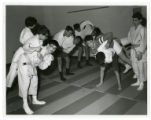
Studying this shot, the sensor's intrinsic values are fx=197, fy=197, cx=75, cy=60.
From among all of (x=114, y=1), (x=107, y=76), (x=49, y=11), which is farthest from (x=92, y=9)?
(x=114, y=1)

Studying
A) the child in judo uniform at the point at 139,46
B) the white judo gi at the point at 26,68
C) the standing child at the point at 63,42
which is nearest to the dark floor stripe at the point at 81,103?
the white judo gi at the point at 26,68

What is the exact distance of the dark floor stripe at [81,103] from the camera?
3.15 m

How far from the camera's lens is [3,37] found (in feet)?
8.79

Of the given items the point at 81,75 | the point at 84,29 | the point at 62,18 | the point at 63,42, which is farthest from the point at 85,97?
the point at 62,18

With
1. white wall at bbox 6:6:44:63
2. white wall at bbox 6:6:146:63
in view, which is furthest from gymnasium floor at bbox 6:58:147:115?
white wall at bbox 6:6:44:63

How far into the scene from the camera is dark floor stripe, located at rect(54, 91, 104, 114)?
3.15 m

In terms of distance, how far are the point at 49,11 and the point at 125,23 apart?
9.41 feet

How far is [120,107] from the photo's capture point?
10.6 ft

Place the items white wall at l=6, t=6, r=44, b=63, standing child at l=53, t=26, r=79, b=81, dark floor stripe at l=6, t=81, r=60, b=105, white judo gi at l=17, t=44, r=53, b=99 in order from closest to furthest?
white judo gi at l=17, t=44, r=53, b=99, dark floor stripe at l=6, t=81, r=60, b=105, standing child at l=53, t=26, r=79, b=81, white wall at l=6, t=6, r=44, b=63

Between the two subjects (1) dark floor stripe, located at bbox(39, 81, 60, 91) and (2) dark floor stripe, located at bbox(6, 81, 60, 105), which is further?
(1) dark floor stripe, located at bbox(39, 81, 60, 91)

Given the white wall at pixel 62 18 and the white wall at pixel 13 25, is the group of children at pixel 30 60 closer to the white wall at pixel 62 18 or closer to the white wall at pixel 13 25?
the white wall at pixel 62 18

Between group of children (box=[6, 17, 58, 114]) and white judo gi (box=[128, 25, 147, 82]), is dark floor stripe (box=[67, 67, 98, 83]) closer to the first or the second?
white judo gi (box=[128, 25, 147, 82])

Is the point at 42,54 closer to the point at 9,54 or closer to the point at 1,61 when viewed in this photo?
the point at 1,61

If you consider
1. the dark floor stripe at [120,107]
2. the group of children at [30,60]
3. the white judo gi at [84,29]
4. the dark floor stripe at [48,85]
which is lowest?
the dark floor stripe at [120,107]
